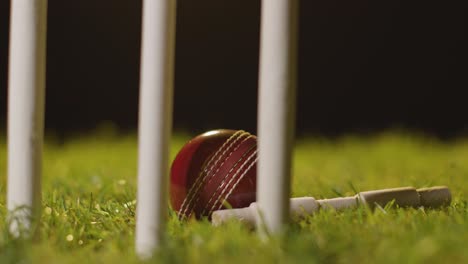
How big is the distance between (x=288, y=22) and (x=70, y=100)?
4.36m

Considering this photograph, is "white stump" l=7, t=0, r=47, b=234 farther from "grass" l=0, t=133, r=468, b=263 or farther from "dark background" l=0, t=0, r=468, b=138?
"dark background" l=0, t=0, r=468, b=138

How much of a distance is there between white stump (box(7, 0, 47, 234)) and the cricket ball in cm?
57

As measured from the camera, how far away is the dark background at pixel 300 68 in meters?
5.75

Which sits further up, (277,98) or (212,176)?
(277,98)

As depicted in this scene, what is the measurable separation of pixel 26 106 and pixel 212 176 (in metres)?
0.69

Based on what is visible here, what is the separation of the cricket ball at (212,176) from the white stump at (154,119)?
49 cm

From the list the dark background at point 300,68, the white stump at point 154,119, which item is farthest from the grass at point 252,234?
the dark background at point 300,68

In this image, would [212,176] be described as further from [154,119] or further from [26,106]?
[26,106]

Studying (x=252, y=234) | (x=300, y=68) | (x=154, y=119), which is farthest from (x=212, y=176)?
(x=300, y=68)

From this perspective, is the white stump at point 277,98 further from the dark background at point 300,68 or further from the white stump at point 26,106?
the dark background at point 300,68

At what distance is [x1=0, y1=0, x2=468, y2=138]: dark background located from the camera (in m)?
5.75

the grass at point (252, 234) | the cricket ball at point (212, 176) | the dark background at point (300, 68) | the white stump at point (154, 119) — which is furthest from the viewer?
the dark background at point (300, 68)

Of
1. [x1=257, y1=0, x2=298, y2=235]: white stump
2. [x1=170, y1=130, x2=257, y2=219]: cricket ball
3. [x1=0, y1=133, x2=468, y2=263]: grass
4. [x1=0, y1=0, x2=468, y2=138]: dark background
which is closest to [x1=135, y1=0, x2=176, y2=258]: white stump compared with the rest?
[x1=0, y1=133, x2=468, y2=263]: grass

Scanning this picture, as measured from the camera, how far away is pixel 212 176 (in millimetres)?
2383
